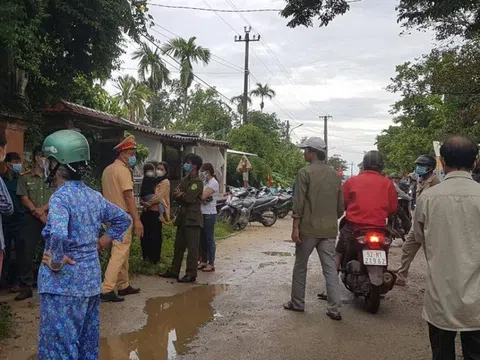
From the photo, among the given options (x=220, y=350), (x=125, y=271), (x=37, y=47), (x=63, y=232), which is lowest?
(x=220, y=350)

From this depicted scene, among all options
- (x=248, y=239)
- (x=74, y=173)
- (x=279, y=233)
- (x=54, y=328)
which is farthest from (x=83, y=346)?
(x=279, y=233)

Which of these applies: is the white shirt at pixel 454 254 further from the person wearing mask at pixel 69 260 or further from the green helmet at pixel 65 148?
the green helmet at pixel 65 148

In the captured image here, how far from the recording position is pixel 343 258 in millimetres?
6051

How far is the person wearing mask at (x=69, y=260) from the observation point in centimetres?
275

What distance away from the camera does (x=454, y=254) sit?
9.23 ft

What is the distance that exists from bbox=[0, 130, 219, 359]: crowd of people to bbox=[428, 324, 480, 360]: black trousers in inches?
79.8

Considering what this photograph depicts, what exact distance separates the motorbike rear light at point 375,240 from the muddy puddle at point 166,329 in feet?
6.17

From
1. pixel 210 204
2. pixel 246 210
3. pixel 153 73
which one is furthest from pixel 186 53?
pixel 210 204

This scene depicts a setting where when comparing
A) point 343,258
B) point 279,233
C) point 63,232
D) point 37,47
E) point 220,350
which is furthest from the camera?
point 279,233

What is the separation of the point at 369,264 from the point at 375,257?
0.10 metres

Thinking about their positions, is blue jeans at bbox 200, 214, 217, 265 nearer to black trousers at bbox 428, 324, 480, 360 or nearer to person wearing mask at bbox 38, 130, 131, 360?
person wearing mask at bbox 38, 130, 131, 360

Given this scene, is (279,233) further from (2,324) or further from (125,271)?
(2,324)

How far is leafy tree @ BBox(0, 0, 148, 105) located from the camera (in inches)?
287

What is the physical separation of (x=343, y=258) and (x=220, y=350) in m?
2.30
